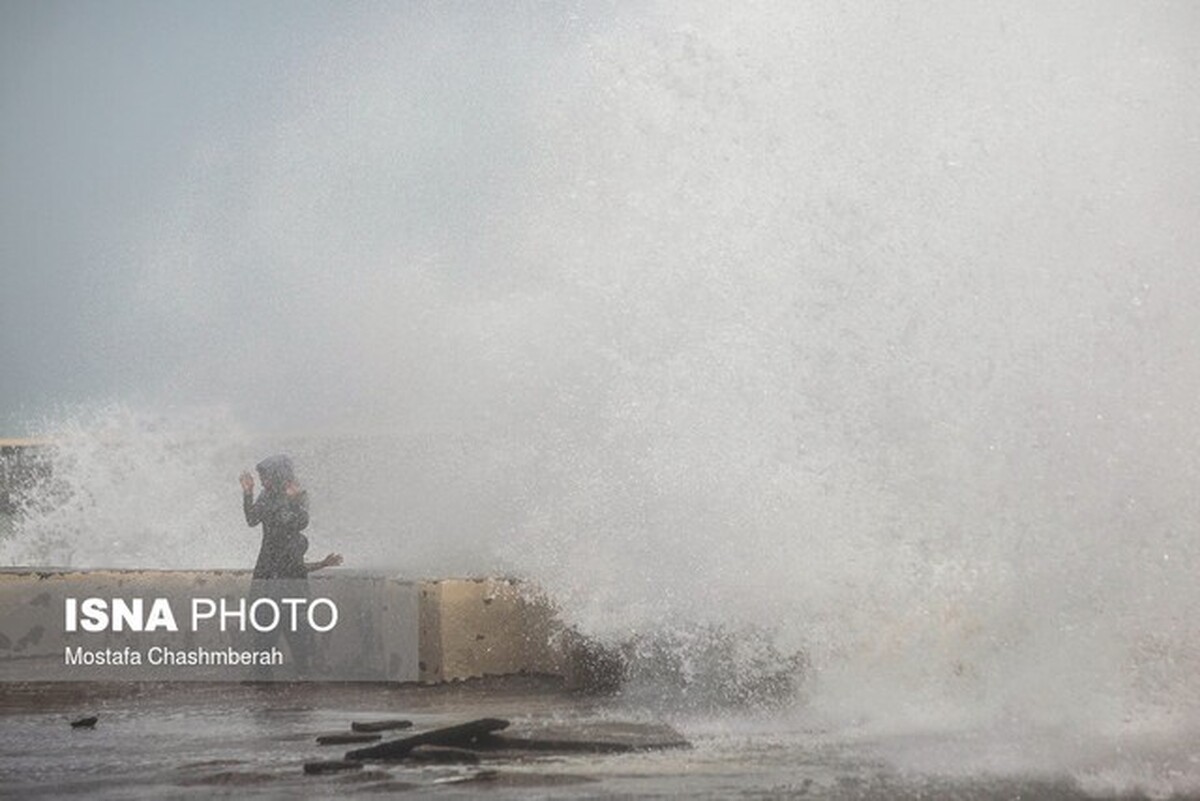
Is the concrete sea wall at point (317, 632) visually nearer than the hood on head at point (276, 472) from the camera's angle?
Yes

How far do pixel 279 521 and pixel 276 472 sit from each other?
1.65ft

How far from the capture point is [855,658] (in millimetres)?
9688

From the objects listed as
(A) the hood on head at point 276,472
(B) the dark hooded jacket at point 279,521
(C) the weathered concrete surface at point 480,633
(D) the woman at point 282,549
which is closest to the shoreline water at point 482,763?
(C) the weathered concrete surface at point 480,633

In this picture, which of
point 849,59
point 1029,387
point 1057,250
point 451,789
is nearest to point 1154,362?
point 1029,387

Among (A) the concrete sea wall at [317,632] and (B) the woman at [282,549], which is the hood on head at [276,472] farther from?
(A) the concrete sea wall at [317,632]

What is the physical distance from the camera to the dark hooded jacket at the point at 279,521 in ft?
42.8

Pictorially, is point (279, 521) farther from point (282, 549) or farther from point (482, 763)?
point (482, 763)

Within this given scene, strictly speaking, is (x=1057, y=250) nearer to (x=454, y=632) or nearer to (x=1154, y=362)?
(x=1154, y=362)

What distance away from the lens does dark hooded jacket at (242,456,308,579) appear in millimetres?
13047

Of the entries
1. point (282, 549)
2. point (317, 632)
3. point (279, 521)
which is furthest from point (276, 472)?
point (317, 632)

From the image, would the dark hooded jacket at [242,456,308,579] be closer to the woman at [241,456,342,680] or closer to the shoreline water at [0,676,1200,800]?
the woman at [241,456,342,680]

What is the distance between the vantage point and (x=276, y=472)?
45.0 feet

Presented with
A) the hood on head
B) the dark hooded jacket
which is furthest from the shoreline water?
the hood on head

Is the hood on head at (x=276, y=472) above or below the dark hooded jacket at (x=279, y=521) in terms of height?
above
